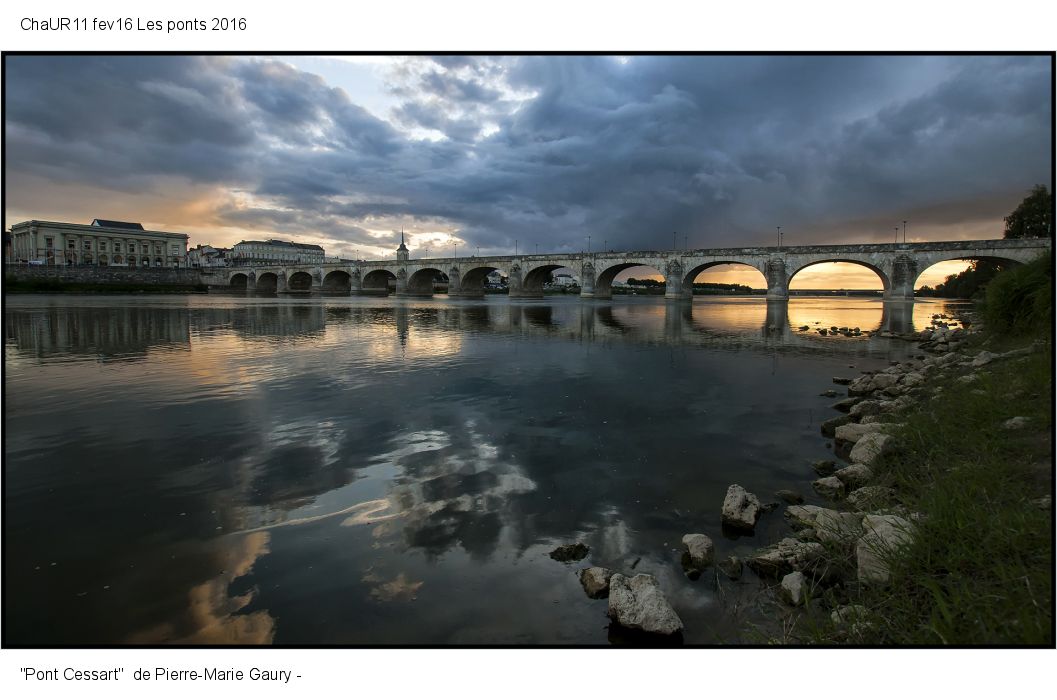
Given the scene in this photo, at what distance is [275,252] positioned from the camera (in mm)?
168125

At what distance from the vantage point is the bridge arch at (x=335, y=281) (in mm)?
105938

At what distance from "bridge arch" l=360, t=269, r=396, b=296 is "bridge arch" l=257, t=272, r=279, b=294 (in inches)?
822

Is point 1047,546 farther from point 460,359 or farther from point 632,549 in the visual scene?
point 460,359

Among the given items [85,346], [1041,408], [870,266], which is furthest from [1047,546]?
[870,266]

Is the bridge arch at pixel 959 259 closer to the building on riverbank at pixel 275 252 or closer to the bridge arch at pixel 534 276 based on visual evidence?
the bridge arch at pixel 534 276

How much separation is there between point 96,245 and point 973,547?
479 ft

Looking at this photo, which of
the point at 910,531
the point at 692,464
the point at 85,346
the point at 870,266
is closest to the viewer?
the point at 910,531

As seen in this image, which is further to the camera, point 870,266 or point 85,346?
point 870,266

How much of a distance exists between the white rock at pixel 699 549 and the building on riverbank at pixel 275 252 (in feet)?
551

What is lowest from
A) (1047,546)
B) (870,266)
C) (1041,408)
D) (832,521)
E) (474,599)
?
(474,599)

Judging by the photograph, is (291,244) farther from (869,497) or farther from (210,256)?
(869,497)

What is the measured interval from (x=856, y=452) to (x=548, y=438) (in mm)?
3927

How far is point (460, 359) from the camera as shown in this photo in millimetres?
15117

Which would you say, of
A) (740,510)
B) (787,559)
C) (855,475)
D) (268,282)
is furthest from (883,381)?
(268,282)
